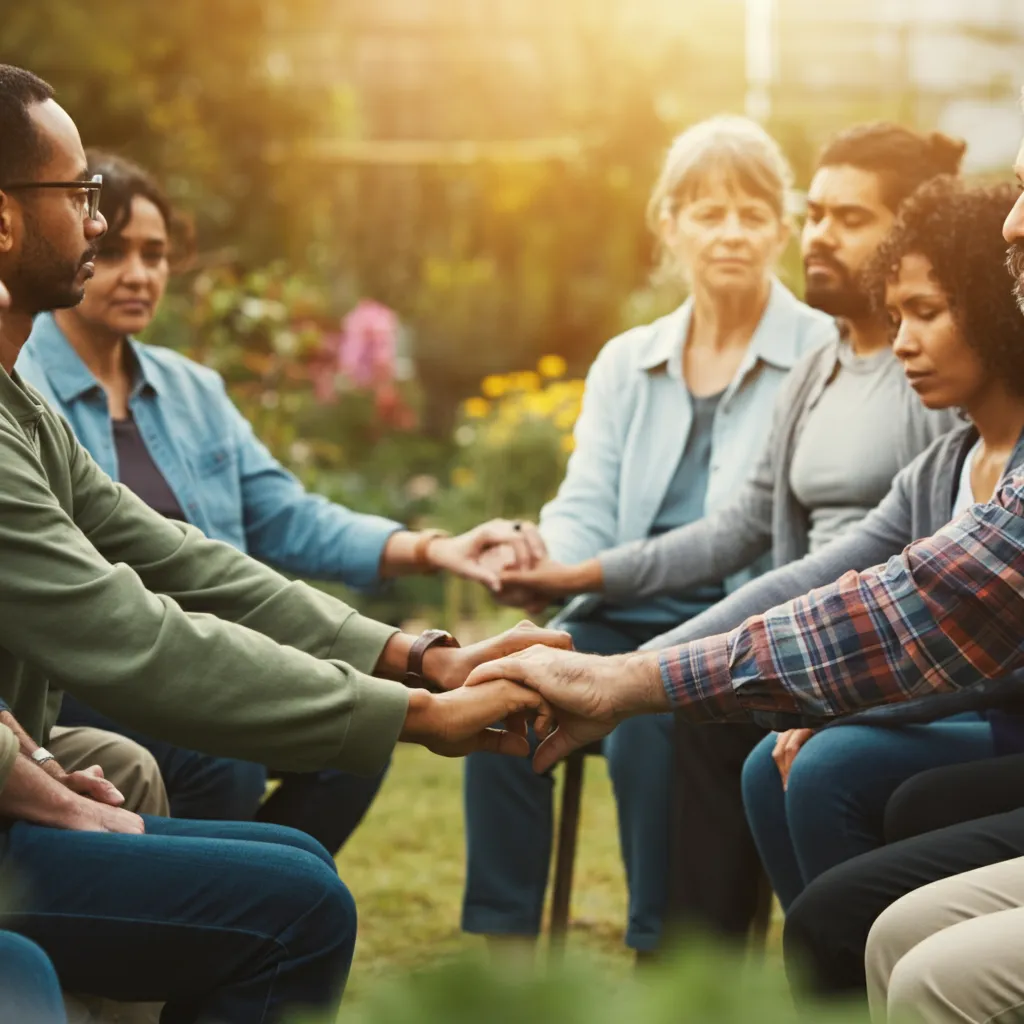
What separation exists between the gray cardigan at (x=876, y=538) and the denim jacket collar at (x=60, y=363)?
135 centimetres

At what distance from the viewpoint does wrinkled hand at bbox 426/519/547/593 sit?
3670mm

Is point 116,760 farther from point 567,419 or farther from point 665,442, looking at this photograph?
point 567,419

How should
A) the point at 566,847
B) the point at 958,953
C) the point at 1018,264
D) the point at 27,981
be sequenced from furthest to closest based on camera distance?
the point at 566,847 → the point at 1018,264 → the point at 958,953 → the point at 27,981

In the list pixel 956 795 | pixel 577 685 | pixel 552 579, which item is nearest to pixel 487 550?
pixel 552 579

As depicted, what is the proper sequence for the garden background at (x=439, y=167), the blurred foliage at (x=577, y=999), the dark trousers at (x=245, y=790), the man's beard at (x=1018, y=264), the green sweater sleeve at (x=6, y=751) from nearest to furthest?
the blurred foliage at (x=577, y=999)
the green sweater sleeve at (x=6, y=751)
the man's beard at (x=1018, y=264)
the dark trousers at (x=245, y=790)
the garden background at (x=439, y=167)

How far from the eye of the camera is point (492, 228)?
1102cm

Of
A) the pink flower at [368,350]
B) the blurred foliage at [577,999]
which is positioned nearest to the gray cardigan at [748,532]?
the blurred foliage at [577,999]

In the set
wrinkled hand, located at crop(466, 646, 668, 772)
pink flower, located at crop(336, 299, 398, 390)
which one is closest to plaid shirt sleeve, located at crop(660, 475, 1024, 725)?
wrinkled hand, located at crop(466, 646, 668, 772)

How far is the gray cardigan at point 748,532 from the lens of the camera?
3.49 metres

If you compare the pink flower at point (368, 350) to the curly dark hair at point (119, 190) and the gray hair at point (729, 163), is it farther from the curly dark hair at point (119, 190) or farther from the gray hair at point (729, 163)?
the curly dark hair at point (119, 190)

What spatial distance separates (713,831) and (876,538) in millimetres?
716

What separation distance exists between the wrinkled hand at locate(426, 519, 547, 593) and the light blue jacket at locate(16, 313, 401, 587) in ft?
0.44

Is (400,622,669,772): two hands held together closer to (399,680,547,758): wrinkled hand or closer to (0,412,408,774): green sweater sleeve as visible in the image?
(399,680,547,758): wrinkled hand

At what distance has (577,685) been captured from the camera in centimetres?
266
